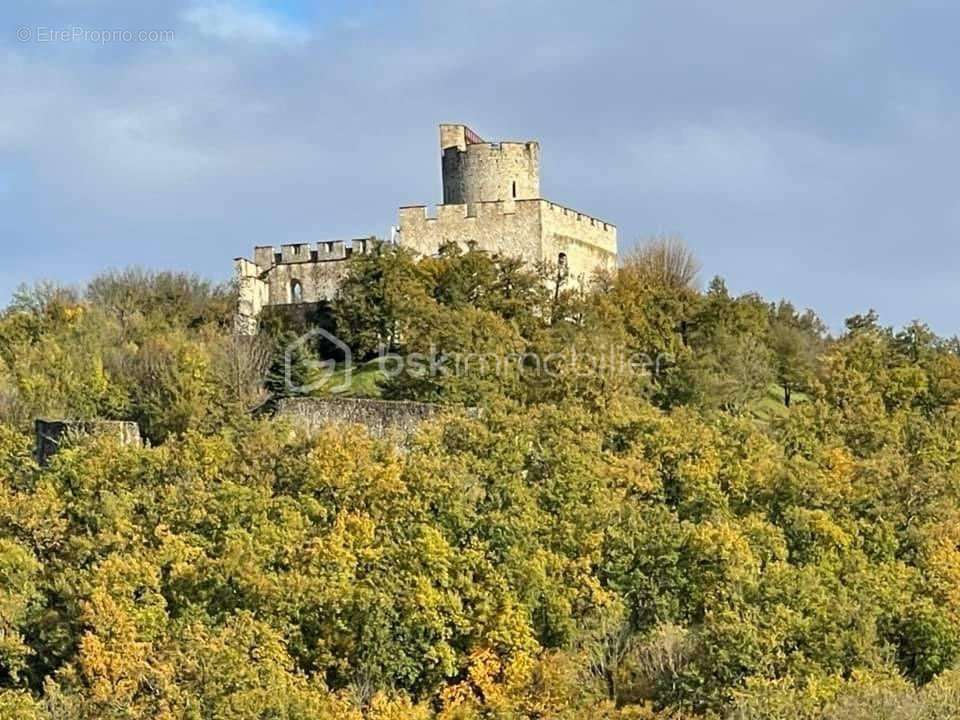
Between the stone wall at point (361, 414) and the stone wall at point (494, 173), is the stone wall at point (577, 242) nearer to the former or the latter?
the stone wall at point (494, 173)

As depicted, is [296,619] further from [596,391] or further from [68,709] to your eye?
[596,391]

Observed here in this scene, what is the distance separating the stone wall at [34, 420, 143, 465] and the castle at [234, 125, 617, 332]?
1177cm

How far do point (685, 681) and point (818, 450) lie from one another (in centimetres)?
1060

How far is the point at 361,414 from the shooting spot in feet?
144

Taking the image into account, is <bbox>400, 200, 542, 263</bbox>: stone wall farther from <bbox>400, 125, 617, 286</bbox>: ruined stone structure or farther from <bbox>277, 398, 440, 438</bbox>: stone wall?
<bbox>277, 398, 440, 438</bbox>: stone wall

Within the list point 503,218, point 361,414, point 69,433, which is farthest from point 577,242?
point 69,433

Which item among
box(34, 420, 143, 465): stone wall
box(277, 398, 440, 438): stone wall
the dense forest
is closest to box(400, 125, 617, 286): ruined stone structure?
the dense forest

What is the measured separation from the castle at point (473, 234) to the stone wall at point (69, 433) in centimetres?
1177

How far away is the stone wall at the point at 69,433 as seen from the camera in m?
41.6

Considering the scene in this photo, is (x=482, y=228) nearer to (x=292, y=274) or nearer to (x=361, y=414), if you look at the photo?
(x=292, y=274)

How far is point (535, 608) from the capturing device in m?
37.5

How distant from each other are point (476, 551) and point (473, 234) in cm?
1869

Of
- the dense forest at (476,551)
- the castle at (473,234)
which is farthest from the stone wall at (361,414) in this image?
the castle at (473,234)

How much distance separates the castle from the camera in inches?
2196
